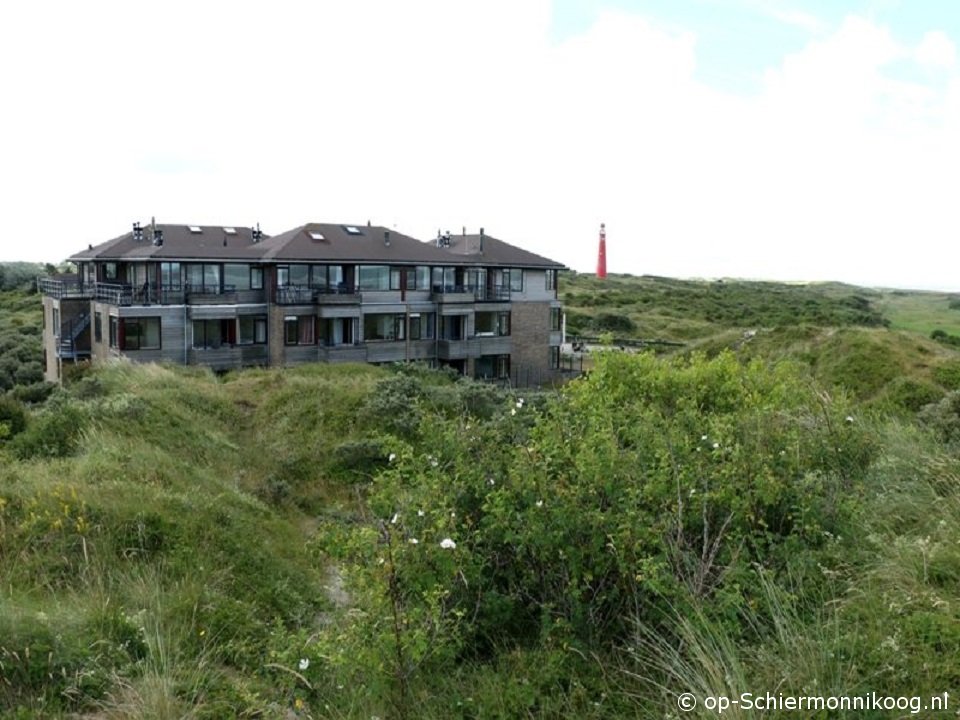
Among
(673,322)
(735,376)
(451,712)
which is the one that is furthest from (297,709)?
(673,322)

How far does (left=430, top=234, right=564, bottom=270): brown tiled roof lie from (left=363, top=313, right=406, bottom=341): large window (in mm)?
5014

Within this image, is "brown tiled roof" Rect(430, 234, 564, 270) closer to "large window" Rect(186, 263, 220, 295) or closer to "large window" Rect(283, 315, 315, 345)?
"large window" Rect(283, 315, 315, 345)

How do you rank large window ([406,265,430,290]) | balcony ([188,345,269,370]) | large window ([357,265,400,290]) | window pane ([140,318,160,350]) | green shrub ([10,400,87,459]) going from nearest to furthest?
green shrub ([10,400,87,459]), window pane ([140,318,160,350]), balcony ([188,345,269,370]), large window ([357,265,400,290]), large window ([406,265,430,290])

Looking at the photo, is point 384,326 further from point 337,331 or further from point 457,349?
point 457,349

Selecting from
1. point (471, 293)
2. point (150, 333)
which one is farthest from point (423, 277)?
point (150, 333)

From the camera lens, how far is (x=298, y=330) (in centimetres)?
3628

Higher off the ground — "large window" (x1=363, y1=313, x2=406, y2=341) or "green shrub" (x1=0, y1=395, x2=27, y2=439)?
"large window" (x1=363, y1=313, x2=406, y2=341)

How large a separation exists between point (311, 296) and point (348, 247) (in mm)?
3421

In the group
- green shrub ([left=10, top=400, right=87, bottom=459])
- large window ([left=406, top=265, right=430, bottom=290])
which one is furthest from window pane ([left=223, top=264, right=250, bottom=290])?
green shrub ([left=10, top=400, right=87, bottom=459])

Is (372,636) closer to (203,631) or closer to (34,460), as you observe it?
(203,631)

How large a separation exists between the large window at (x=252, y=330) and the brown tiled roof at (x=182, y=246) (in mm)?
2690

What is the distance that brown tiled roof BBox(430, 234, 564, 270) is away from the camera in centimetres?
4194

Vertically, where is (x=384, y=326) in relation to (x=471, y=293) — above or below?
below

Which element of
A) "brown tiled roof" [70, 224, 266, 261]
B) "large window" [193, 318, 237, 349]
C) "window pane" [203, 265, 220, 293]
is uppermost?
"brown tiled roof" [70, 224, 266, 261]
